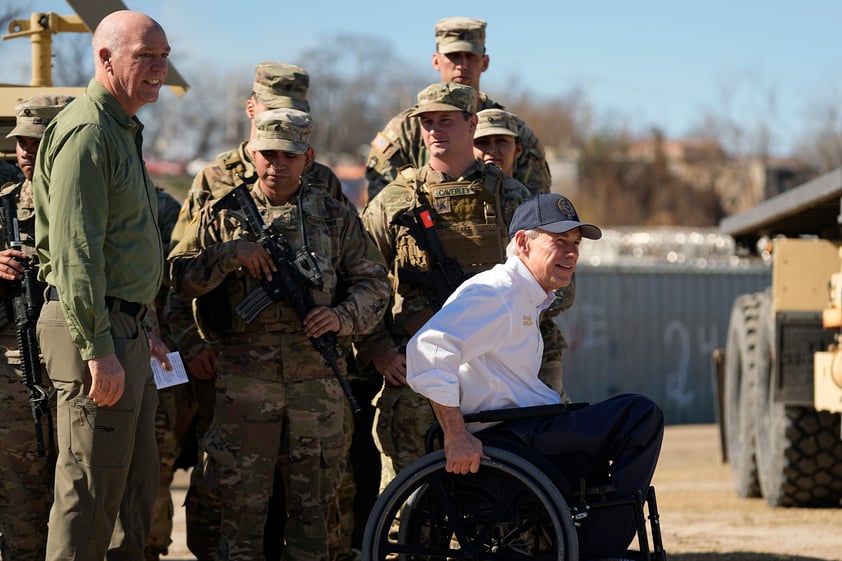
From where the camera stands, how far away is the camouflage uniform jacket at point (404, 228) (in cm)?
609

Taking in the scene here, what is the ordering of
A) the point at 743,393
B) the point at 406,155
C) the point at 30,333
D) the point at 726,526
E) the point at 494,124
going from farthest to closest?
the point at 743,393
the point at 726,526
the point at 406,155
the point at 494,124
the point at 30,333

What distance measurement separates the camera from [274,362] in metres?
5.52

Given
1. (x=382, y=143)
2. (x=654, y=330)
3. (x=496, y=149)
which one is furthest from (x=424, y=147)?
(x=654, y=330)

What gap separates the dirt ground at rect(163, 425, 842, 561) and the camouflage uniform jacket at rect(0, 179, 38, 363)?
237 cm

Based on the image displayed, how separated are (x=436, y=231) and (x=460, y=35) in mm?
1666

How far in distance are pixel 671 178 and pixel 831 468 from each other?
40176mm

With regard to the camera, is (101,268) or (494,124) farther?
(494,124)

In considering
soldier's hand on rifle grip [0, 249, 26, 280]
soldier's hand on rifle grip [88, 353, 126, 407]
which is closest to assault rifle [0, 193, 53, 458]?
soldier's hand on rifle grip [0, 249, 26, 280]

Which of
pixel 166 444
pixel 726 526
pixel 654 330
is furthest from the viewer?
pixel 654 330

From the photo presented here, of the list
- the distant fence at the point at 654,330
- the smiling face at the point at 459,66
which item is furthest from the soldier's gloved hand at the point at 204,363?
the distant fence at the point at 654,330

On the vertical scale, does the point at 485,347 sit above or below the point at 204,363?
above

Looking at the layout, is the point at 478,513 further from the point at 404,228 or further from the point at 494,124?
the point at 494,124

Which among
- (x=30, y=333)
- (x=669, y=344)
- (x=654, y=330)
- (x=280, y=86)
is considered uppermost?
(x=280, y=86)

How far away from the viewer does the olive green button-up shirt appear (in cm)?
449
